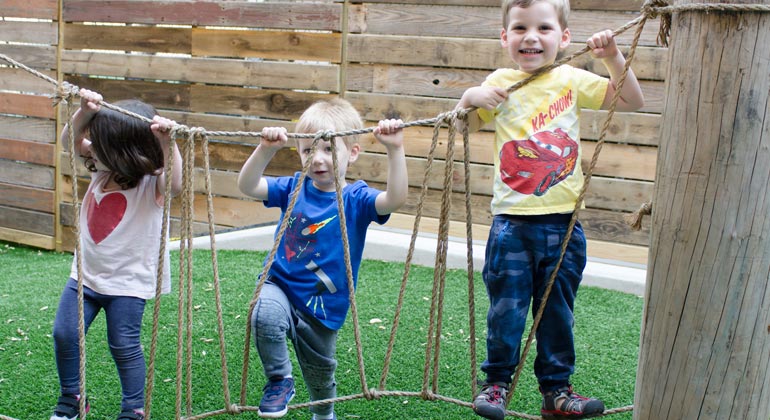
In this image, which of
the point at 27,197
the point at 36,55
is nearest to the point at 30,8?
the point at 36,55

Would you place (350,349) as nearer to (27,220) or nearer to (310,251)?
(310,251)

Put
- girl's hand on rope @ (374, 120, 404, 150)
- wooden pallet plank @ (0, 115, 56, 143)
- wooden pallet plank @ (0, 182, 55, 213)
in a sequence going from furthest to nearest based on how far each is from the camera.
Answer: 1. wooden pallet plank @ (0, 182, 55, 213)
2. wooden pallet plank @ (0, 115, 56, 143)
3. girl's hand on rope @ (374, 120, 404, 150)

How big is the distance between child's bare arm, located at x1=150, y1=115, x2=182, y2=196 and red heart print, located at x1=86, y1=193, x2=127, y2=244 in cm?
12

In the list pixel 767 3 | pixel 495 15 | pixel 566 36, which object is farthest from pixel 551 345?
pixel 495 15

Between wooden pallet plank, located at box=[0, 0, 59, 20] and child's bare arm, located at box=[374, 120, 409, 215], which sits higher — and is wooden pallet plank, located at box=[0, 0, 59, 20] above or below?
above

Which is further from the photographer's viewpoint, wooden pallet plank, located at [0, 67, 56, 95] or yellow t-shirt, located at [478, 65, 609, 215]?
wooden pallet plank, located at [0, 67, 56, 95]

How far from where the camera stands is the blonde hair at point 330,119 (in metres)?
2.41

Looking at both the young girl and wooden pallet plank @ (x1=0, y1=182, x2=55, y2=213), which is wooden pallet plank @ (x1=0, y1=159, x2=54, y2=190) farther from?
the young girl

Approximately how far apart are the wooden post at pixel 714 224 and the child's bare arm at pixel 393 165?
0.68 metres

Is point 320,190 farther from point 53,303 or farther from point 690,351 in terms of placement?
point 53,303

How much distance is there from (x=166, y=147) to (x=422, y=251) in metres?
2.45

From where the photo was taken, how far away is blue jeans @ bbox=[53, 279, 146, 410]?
2.41 m

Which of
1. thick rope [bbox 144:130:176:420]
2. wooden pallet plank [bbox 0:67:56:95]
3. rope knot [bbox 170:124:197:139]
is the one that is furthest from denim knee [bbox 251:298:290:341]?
wooden pallet plank [bbox 0:67:56:95]

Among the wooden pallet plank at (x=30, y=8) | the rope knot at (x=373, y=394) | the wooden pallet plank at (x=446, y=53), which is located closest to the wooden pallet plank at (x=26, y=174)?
the wooden pallet plank at (x=30, y=8)
